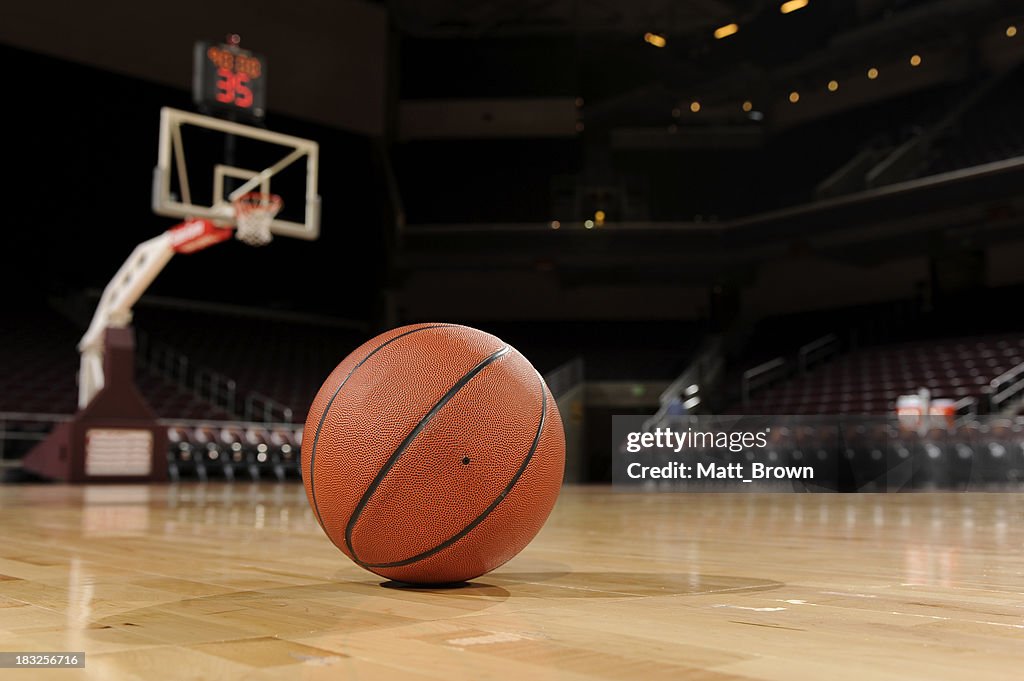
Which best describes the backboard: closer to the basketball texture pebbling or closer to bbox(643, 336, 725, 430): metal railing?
bbox(643, 336, 725, 430): metal railing

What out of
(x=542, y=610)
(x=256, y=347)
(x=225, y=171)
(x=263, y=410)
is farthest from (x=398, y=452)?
(x=256, y=347)

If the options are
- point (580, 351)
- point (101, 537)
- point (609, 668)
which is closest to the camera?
point (609, 668)

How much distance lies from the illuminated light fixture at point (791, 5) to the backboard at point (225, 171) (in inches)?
314

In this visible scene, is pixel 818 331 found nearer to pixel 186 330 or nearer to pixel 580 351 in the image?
pixel 580 351

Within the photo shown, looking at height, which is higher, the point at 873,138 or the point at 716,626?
the point at 873,138

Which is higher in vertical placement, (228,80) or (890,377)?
(228,80)

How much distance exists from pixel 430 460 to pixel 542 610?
1.47 ft

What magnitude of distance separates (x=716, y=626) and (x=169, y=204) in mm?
8618

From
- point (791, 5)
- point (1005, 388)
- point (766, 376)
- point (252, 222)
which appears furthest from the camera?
point (791, 5)

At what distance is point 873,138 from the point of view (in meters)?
16.2

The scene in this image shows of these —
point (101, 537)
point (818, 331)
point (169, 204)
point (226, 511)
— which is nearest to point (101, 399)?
point (169, 204)
